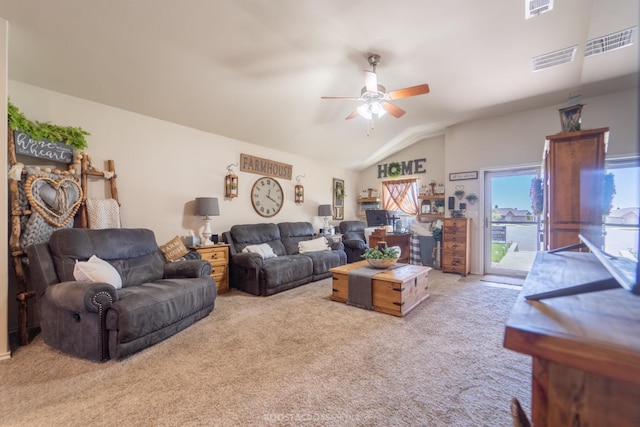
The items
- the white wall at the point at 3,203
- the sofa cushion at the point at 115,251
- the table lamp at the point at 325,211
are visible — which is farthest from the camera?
the table lamp at the point at 325,211

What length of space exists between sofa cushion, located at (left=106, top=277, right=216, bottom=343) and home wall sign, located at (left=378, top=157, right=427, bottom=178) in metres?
5.13

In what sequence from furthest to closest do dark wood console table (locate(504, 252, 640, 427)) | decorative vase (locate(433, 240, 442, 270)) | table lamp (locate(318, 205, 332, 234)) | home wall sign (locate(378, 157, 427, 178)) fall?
home wall sign (locate(378, 157, 427, 178)), table lamp (locate(318, 205, 332, 234)), decorative vase (locate(433, 240, 442, 270)), dark wood console table (locate(504, 252, 640, 427))

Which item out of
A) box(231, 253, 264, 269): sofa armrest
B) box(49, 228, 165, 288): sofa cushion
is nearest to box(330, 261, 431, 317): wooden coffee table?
box(231, 253, 264, 269): sofa armrest

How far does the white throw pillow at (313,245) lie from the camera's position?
4.82 meters

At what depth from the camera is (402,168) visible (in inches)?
259

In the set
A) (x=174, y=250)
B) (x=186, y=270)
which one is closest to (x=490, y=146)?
(x=186, y=270)

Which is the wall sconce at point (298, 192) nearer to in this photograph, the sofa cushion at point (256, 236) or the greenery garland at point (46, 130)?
the sofa cushion at point (256, 236)

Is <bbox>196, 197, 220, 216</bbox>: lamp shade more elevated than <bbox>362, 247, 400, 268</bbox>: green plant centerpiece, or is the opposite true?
<bbox>196, 197, 220, 216</bbox>: lamp shade

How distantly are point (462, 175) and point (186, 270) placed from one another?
16.5 feet

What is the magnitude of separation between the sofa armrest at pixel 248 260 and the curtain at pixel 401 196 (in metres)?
3.96

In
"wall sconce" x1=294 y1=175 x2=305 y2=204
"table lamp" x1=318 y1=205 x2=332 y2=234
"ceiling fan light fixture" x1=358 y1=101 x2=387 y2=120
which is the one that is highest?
"ceiling fan light fixture" x1=358 y1=101 x2=387 y2=120

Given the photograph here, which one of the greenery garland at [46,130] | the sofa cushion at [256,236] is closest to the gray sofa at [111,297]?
the greenery garland at [46,130]

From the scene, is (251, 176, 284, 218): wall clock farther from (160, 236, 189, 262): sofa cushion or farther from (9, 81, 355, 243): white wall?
(160, 236, 189, 262): sofa cushion

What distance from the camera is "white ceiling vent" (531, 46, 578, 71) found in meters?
2.99
